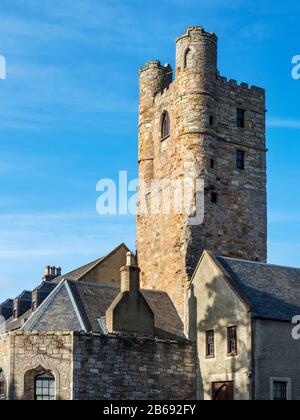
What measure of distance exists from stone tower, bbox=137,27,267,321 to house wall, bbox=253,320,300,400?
6611mm

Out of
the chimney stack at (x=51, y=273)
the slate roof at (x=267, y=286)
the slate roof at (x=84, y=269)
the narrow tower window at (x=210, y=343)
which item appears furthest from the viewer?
the chimney stack at (x=51, y=273)

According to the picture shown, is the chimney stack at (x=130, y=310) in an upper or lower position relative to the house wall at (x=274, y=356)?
upper

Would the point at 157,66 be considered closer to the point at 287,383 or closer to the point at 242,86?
the point at 242,86

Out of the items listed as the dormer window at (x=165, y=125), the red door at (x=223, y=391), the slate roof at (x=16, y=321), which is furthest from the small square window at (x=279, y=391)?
the slate roof at (x=16, y=321)

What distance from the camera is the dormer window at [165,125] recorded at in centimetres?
4494

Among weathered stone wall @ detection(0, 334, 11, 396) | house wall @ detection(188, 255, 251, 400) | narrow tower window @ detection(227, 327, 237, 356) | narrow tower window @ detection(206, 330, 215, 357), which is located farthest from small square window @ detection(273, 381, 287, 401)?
weathered stone wall @ detection(0, 334, 11, 396)

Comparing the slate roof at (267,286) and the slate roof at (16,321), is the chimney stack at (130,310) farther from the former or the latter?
the slate roof at (16,321)

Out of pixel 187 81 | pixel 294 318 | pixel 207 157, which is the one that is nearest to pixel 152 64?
pixel 187 81

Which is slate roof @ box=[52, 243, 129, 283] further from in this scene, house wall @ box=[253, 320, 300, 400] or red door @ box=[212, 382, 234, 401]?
house wall @ box=[253, 320, 300, 400]

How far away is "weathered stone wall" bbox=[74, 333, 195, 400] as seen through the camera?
1348 inches

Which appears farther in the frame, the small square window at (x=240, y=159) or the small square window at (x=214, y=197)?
the small square window at (x=240, y=159)

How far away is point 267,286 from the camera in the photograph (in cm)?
3775

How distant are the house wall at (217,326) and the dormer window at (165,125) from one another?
9.47 meters
